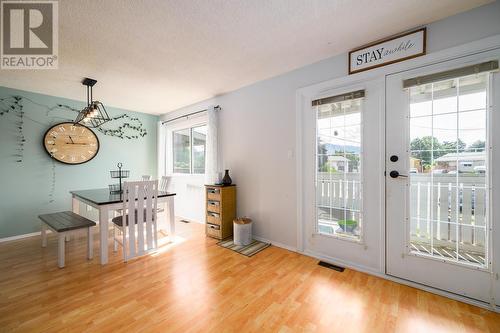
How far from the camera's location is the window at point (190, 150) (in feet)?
13.9

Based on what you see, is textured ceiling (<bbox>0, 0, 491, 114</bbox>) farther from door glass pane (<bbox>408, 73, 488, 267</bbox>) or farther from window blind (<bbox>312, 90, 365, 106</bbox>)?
door glass pane (<bbox>408, 73, 488, 267</bbox>)

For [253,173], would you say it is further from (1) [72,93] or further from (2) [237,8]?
(1) [72,93]

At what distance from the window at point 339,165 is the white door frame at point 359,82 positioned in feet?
0.58

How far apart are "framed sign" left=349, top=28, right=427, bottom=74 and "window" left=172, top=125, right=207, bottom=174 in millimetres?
2898

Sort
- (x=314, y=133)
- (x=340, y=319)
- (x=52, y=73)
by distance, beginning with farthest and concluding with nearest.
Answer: (x=52, y=73) → (x=314, y=133) → (x=340, y=319)

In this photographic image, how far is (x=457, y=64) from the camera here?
1.71 meters

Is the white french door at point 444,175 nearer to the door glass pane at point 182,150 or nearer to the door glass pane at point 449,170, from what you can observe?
the door glass pane at point 449,170

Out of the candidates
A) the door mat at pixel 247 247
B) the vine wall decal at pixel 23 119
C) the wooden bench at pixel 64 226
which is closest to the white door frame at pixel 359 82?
the door mat at pixel 247 247

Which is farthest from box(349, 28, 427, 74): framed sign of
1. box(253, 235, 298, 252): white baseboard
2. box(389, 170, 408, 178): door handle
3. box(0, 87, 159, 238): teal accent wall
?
box(0, 87, 159, 238): teal accent wall

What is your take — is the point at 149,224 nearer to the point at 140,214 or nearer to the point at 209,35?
the point at 140,214

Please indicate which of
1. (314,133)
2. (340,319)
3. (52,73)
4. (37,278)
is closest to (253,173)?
(314,133)

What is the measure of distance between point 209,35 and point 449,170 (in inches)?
101

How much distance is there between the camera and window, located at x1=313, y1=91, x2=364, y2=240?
225cm

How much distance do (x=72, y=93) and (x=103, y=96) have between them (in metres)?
0.45
